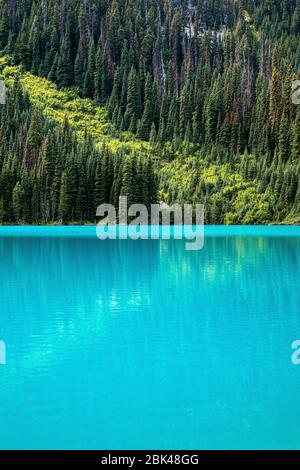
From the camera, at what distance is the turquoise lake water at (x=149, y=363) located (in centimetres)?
1322

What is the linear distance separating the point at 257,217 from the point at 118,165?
2987 centimetres

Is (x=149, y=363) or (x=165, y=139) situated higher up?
(x=165, y=139)

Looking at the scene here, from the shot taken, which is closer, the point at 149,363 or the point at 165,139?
the point at 149,363

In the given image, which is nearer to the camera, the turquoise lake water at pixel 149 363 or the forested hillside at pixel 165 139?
the turquoise lake water at pixel 149 363

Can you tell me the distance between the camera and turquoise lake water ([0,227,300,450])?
43.4 feet

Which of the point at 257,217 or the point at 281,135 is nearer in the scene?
the point at 257,217

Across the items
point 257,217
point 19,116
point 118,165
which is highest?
point 19,116

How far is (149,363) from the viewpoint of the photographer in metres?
18.3

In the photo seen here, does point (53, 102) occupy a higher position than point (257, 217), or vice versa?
point (53, 102)

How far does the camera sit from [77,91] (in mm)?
192625

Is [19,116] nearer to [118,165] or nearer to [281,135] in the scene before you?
[118,165]

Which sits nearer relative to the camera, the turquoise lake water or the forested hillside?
the turquoise lake water
